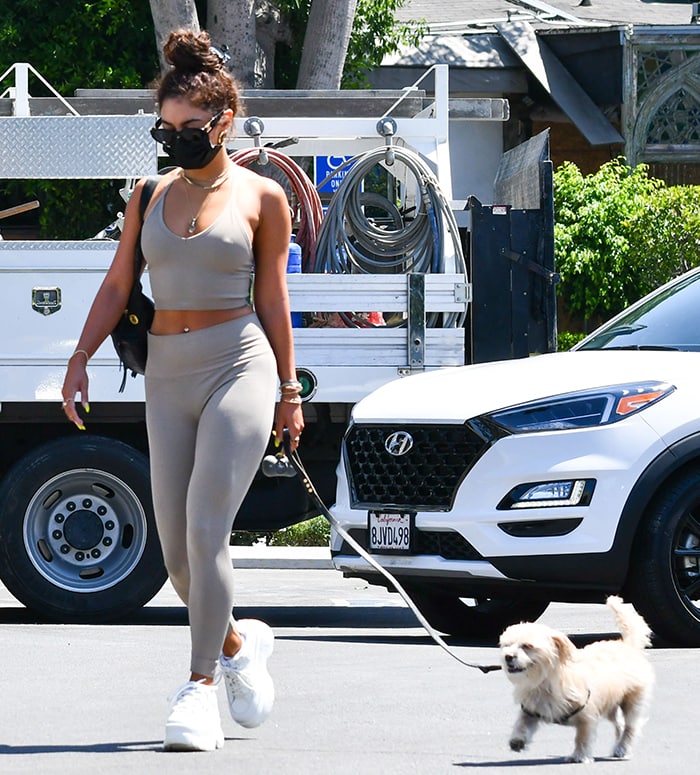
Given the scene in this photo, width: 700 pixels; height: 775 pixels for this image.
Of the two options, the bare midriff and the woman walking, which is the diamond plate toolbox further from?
the bare midriff

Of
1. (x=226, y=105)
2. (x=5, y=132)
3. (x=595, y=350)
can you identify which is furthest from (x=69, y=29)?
(x=226, y=105)

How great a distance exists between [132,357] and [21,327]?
3250 millimetres

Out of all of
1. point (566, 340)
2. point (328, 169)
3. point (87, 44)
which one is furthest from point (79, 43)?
point (328, 169)

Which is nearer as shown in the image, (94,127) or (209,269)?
(209,269)

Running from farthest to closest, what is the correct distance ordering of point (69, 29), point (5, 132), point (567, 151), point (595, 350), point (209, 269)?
point (567, 151), point (69, 29), point (5, 132), point (595, 350), point (209, 269)

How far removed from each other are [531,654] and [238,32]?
39.9ft

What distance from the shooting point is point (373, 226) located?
30.1ft

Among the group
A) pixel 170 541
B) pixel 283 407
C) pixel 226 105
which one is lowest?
pixel 170 541

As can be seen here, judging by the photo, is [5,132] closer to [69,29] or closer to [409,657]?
[409,657]

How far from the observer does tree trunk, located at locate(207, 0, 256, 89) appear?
16219 mm

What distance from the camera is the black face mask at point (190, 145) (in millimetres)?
5297

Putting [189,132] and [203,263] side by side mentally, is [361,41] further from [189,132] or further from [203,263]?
[203,263]

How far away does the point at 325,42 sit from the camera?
16.3m

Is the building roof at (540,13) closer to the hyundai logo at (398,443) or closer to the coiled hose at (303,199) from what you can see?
the coiled hose at (303,199)
